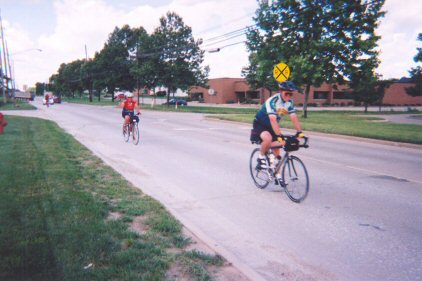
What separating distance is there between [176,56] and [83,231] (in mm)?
43666

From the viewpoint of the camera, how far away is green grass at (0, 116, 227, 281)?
3494 mm

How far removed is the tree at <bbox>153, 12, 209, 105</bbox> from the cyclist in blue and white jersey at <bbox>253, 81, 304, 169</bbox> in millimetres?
40586

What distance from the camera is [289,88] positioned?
5918 mm

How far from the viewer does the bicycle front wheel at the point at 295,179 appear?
6172mm

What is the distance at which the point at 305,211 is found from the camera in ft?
18.7

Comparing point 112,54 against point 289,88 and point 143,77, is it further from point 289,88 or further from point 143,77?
point 289,88

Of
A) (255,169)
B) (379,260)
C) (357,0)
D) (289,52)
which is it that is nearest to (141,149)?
(255,169)

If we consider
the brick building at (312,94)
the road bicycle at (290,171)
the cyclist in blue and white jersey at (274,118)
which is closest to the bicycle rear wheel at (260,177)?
the road bicycle at (290,171)

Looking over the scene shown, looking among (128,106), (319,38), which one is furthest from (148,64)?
(128,106)

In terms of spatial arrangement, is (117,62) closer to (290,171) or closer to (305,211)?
(290,171)

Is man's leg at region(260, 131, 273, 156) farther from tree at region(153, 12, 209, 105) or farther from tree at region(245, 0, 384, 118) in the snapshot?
tree at region(153, 12, 209, 105)

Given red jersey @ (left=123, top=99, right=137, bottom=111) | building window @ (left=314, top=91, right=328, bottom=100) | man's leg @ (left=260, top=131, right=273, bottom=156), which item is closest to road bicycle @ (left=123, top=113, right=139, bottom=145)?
red jersey @ (left=123, top=99, right=137, bottom=111)

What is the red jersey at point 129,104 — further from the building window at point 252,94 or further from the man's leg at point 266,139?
the building window at point 252,94

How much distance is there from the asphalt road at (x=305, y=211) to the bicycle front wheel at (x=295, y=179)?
0.55 ft
